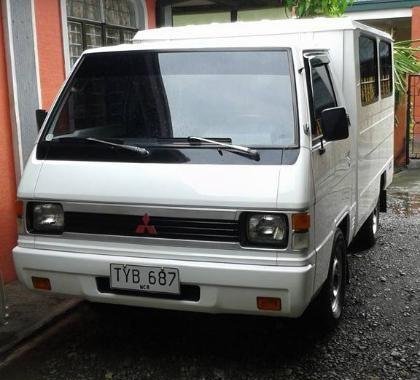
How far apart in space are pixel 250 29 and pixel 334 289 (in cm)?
218

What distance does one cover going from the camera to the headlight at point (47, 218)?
12.3ft

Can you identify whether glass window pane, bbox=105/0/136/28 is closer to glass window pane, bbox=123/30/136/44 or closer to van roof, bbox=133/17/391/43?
glass window pane, bbox=123/30/136/44

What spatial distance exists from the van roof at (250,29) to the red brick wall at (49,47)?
1.16m

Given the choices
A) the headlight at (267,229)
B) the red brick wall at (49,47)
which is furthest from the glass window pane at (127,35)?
the headlight at (267,229)

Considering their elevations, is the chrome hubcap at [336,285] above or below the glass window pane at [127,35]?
below

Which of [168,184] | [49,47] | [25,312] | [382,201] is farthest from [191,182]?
[382,201]

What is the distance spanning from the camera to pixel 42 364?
A: 3.98m

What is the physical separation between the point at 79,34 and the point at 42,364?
394cm

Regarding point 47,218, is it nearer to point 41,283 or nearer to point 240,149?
point 41,283

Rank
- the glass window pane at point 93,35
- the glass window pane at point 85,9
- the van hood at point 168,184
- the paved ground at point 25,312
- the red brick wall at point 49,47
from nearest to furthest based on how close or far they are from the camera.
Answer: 1. the van hood at point 168,184
2. the paved ground at point 25,312
3. the red brick wall at point 49,47
4. the glass window pane at point 85,9
5. the glass window pane at point 93,35

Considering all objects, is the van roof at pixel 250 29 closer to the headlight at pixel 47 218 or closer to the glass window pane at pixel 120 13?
the headlight at pixel 47 218

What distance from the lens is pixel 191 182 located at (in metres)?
3.47

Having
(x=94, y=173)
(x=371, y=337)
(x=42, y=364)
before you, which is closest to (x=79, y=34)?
(x=94, y=173)

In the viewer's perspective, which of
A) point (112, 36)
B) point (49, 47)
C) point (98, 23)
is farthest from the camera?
point (112, 36)
